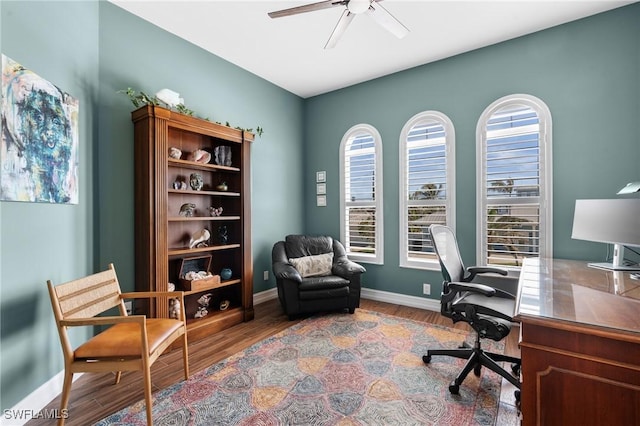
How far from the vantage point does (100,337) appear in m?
→ 1.74

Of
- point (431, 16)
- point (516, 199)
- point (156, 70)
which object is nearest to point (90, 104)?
point (156, 70)

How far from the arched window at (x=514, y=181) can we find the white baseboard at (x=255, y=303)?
0.89 meters

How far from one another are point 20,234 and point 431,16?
357 centimetres

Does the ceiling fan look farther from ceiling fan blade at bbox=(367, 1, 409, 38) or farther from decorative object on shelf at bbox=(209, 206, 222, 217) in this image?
decorative object on shelf at bbox=(209, 206, 222, 217)

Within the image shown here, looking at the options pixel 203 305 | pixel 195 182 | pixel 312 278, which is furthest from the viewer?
pixel 312 278

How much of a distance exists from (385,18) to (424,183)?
1.96m

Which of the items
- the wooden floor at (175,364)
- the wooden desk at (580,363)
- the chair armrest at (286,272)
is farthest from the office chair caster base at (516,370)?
the chair armrest at (286,272)

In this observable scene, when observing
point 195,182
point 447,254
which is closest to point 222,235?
point 195,182

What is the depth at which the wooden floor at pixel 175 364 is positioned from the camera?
1763 millimetres

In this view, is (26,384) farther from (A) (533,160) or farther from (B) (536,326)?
(A) (533,160)

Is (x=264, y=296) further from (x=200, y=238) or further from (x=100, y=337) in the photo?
(x=100, y=337)

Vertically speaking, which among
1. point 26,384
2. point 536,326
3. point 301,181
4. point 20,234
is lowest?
point 26,384

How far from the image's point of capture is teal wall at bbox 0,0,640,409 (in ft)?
5.70

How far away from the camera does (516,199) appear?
9.66 feet
